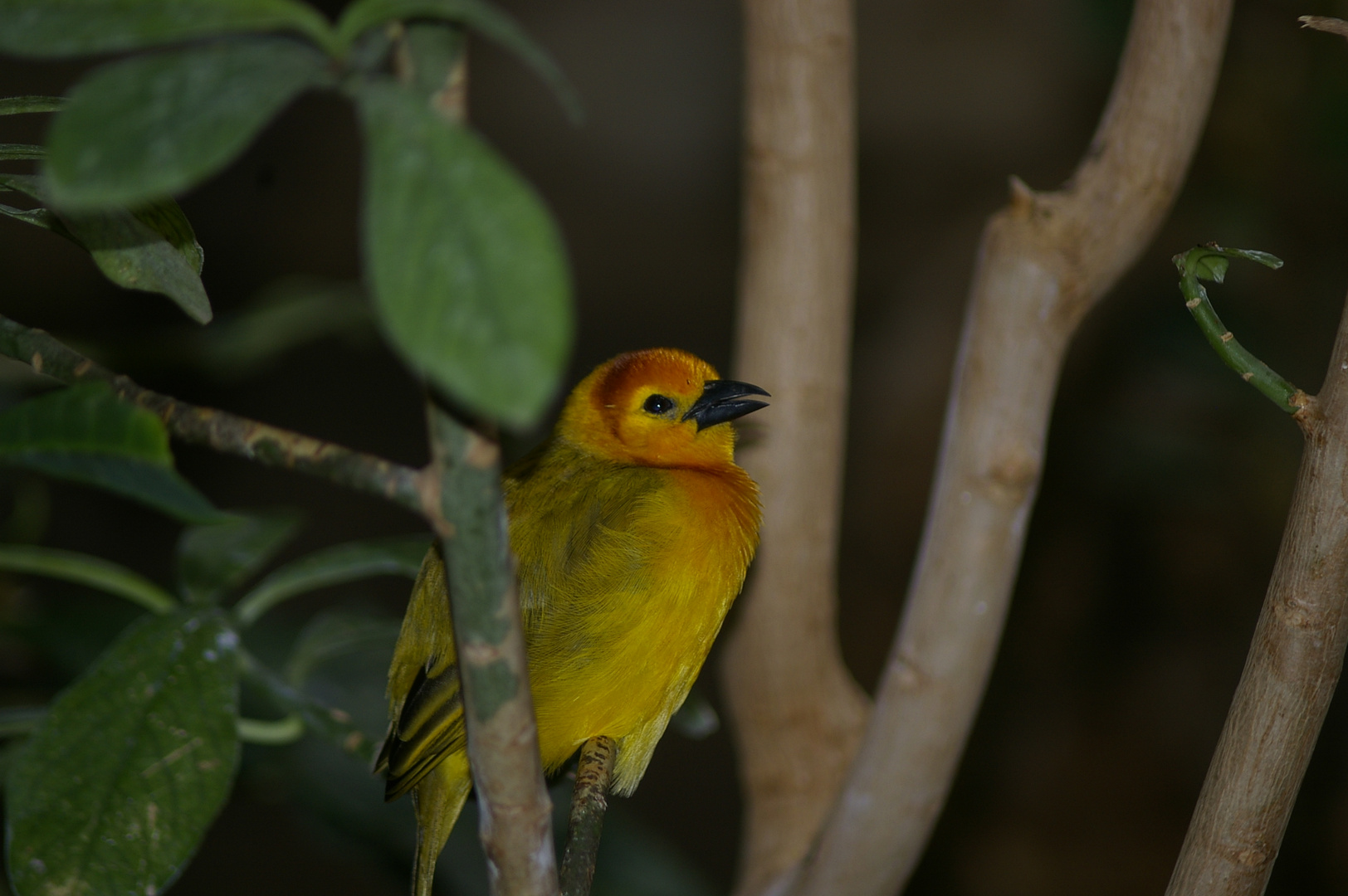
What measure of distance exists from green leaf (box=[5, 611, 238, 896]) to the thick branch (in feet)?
2.93

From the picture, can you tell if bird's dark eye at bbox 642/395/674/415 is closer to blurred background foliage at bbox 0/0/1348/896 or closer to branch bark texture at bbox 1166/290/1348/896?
blurred background foliage at bbox 0/0/1348/896

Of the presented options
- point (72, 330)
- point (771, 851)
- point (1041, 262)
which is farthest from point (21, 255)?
point (1041, 262)

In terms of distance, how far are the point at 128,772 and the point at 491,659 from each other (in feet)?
1.69

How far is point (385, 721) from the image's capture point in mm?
1979

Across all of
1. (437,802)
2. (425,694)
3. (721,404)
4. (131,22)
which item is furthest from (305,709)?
(131,22)

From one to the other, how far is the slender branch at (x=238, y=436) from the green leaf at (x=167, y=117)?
0.73 feet

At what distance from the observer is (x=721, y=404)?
2.07 meters

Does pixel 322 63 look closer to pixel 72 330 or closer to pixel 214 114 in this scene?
pixel 214 114

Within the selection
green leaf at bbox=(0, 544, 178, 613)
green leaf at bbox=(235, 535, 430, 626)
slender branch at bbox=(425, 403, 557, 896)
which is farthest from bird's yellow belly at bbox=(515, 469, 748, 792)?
slender branch at bbox=(425, 403, 557, 896)

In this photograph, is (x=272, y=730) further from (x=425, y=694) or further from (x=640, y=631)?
(x=640, y=631)

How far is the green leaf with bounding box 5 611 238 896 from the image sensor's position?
1.05m

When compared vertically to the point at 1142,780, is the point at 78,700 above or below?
above

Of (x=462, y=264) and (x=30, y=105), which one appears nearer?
(x=462, y=264)

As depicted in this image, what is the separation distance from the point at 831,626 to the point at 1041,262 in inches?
Result: 34.2
